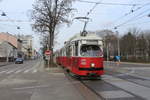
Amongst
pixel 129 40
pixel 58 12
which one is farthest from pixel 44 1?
pixel 129 40

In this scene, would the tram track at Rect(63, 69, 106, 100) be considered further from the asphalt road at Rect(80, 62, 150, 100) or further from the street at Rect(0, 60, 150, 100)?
the asphalt road at Rect(80, 62, 150, 100)

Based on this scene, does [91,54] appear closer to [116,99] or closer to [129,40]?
[116,99]

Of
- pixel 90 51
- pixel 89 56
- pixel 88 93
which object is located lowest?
pixel 88 93

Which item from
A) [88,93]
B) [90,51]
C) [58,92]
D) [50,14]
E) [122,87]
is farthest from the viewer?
[50,14]

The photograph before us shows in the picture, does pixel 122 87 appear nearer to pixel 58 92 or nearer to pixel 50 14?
pixel 58 92

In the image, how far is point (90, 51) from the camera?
719 inches

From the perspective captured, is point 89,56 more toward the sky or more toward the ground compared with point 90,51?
more toward the ground

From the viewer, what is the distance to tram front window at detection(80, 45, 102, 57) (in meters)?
18.1

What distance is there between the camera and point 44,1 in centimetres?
3806

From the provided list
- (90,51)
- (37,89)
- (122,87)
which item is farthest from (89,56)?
(37,89)

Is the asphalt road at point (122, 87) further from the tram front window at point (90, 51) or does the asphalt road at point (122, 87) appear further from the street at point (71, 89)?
the tram front window at point (90, 51)

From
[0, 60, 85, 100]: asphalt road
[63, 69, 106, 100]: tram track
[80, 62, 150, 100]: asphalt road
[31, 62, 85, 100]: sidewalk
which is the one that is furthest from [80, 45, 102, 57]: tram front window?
[63, 69, 106, 100]: tram track

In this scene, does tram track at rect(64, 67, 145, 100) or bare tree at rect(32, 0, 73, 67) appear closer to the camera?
tram track at rect(64, 67, 145, 100)

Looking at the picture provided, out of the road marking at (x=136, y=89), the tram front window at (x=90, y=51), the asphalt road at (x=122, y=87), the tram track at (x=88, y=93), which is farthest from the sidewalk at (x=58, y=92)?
the road marking at (x=136, y=89)
